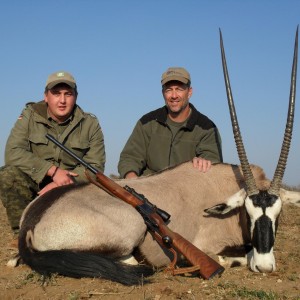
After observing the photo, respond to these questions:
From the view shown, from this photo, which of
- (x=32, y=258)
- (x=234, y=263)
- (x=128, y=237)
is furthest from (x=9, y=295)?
(x=234, y=263)

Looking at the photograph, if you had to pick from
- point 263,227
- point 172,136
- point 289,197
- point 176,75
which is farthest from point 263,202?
point 176,75

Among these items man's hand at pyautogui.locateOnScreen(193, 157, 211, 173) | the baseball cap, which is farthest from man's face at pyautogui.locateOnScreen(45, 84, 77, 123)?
man's hand at pyautogui.locateOnScreen(193, 157, 211, 173)

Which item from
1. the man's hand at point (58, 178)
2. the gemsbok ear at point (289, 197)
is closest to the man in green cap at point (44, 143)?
the man's hand at point (58, 178)

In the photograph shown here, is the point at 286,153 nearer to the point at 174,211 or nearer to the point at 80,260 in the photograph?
the point at 174,211

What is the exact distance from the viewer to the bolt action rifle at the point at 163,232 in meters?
4.42

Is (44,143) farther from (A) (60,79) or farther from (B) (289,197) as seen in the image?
(B) (289,197)

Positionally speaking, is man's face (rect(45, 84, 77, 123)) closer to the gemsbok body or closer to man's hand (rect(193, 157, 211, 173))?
the gemsbok body

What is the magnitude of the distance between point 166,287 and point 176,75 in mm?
3701

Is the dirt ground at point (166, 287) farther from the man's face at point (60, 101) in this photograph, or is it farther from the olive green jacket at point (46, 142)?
the man's face at point (60, 101)

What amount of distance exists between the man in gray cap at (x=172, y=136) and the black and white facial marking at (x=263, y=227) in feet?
6.95

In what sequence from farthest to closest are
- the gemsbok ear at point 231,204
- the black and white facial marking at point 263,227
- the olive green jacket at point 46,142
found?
the olive green jacket at point 46,142
the gemsbok ear at point 231,204
the black and white facial marking at point 263,227

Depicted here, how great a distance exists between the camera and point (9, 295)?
4.00 m

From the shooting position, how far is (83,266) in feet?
13.9

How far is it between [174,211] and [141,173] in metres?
2.10
